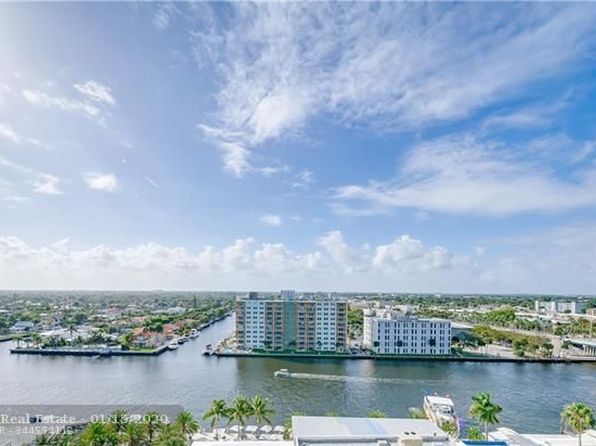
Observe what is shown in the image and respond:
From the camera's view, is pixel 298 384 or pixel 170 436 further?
pixel 298 384

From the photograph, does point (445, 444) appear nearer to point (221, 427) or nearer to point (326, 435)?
point (326, 435)

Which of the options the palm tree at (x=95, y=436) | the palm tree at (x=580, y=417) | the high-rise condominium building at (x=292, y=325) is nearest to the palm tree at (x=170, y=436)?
the palm tree at (x=95, y=436)

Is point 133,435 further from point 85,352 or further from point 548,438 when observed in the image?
point 85,352

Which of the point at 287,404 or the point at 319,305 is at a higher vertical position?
the point at 319,305

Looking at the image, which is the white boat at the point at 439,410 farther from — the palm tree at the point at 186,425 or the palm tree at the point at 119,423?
the palm tree at the point at 119,423

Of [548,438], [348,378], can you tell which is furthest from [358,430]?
[348,378]

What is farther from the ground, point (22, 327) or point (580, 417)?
point (580, 417)

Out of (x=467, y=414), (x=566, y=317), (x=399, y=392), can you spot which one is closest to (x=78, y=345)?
(x=399, y=392)

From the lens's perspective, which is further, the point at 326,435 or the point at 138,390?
the point at 138,390
